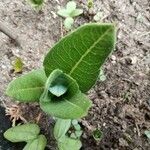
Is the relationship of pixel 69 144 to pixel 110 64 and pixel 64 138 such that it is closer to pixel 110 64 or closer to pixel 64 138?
pixel 64 138

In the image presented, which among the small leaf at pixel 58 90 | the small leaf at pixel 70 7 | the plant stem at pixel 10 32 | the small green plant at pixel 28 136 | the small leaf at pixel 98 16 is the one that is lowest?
the small green plant at pixel 28 136

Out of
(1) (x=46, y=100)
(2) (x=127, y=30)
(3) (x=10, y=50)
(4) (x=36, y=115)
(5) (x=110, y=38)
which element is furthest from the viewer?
(2) (x=127, y=30)

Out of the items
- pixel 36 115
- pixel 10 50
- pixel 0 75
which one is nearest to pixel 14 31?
pixel 10 50

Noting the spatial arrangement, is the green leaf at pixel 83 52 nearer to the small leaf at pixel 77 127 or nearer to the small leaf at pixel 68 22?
the small leaf at pixel 77 127

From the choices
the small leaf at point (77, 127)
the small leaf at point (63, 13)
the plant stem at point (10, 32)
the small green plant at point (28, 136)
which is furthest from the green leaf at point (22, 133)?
the small leaf at point (63, 13)

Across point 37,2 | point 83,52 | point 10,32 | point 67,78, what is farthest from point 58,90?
point 37,2

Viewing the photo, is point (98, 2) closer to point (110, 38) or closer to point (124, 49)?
point (124, 49)
